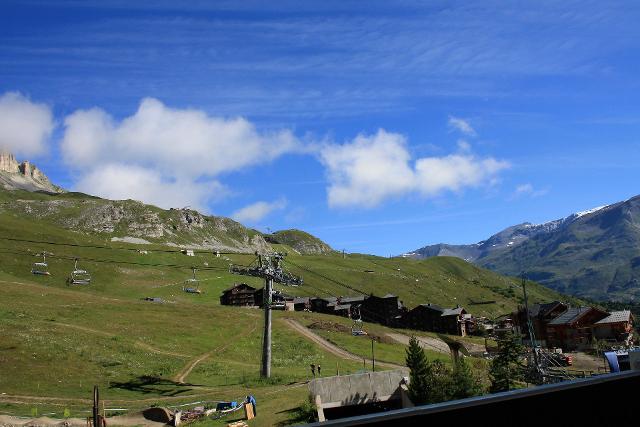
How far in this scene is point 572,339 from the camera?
378 ft

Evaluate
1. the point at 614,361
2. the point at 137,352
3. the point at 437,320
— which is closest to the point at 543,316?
the point at 437,320

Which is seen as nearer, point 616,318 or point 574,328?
point 616,318

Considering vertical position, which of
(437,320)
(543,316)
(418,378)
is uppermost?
(437,320)

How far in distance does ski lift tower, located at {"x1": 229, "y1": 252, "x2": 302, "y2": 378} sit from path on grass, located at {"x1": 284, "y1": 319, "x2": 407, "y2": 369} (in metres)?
18.6

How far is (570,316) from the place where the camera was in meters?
118

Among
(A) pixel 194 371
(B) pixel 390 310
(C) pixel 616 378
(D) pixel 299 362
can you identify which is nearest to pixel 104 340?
(A) pixel 194 371

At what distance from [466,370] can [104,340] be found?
50377 mm

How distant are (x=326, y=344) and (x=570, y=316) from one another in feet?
204

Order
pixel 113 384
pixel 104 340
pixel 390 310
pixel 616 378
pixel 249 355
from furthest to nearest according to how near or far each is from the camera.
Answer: pixel 390 310 < pixel 249 355 < pixel 104 340 < pixel 113 384 < pixel 616 378

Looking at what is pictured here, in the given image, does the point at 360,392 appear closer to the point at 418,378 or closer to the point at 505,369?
the point at 418,378

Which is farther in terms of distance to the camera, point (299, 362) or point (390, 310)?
Result: point (390, 310)

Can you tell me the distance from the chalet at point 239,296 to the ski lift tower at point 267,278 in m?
80.9

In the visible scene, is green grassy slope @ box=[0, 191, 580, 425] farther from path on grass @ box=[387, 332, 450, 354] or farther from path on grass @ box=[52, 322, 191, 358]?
path on grass @ box=[387, 332, 450, 354]

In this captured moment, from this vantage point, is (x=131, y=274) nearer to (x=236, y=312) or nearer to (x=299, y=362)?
(x=236, y=312)
